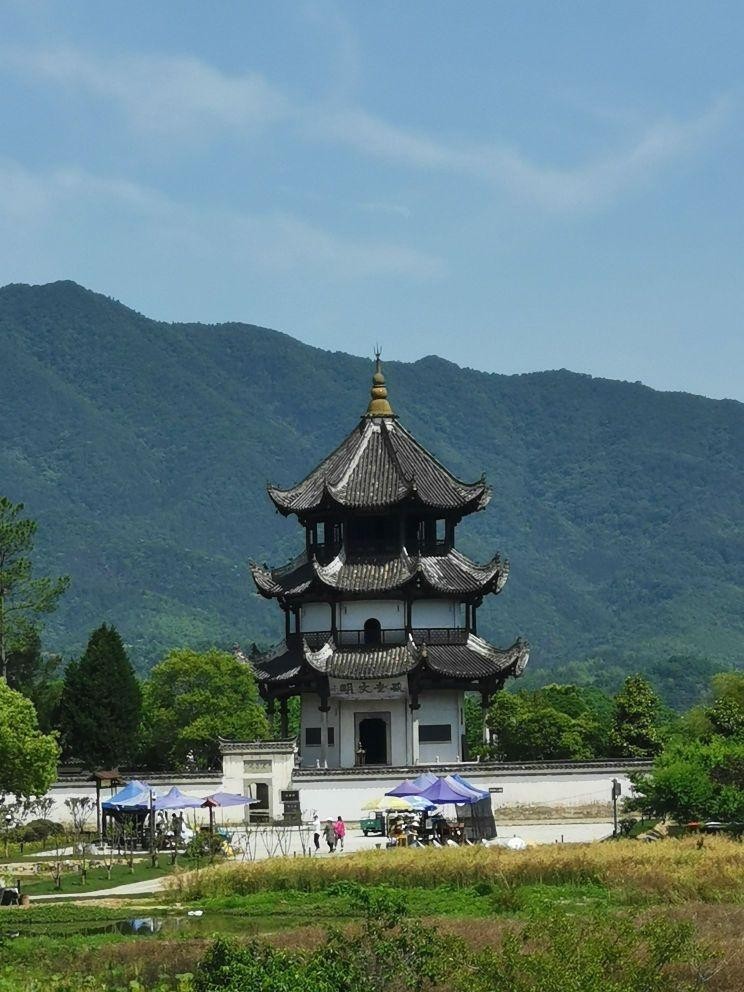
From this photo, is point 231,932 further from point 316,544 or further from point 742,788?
point 316,544

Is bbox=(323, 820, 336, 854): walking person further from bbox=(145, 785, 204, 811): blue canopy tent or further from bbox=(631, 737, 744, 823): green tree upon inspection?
bbox=(631, 737, 744, 823): green tree

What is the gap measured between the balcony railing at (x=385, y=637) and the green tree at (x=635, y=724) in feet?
26.1

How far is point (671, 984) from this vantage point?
1152 inches

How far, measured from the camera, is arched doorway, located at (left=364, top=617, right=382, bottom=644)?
236 ft

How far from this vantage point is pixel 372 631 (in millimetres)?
72000

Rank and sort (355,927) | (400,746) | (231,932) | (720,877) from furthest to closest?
(400,746) < (720,877) < (231,932) < (355,927)

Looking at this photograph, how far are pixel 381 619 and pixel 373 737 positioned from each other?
416cm

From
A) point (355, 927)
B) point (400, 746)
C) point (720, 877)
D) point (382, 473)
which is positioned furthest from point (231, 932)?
point (382, 473)

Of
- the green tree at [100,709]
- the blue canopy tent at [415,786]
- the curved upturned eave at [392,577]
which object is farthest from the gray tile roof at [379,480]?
the blue canopy tent at [415,786]

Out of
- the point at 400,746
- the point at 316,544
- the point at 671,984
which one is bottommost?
the point at 671,984

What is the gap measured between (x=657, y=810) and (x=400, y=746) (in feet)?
47.8

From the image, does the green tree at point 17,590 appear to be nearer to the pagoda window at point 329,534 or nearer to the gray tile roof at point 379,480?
the gray tile roof at point 379,480

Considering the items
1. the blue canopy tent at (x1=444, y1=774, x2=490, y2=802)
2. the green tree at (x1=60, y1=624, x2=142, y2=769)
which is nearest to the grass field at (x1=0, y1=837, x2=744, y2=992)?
the blue canopy tent at (x1=444, y1=774, x2=490, y2=802)

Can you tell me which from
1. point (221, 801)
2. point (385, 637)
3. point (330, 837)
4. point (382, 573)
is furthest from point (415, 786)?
point (382, 573)
